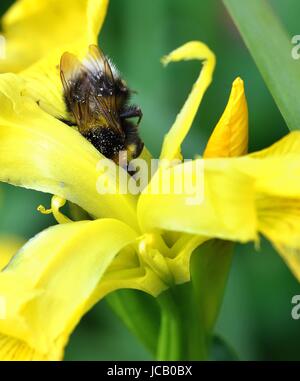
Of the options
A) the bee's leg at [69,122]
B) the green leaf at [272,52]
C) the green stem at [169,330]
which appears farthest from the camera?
the bee's leg at [69,122]

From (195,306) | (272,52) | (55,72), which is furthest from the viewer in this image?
(55,72)

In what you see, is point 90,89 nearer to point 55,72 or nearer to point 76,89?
point 76,89

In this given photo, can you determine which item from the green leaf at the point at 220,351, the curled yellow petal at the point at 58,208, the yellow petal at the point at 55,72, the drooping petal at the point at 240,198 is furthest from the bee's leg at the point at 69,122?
the green leaf at the point at 220,351

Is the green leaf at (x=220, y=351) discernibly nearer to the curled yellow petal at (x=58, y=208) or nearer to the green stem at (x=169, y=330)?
the green stem at (x=169, y=330)

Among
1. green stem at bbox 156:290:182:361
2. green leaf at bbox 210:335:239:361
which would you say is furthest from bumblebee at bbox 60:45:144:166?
green leaf at bbox 210:335:239:361

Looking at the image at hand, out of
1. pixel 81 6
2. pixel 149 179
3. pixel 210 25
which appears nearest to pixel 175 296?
pixel 149 179

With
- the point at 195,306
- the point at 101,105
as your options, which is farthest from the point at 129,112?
the point at 195,306
